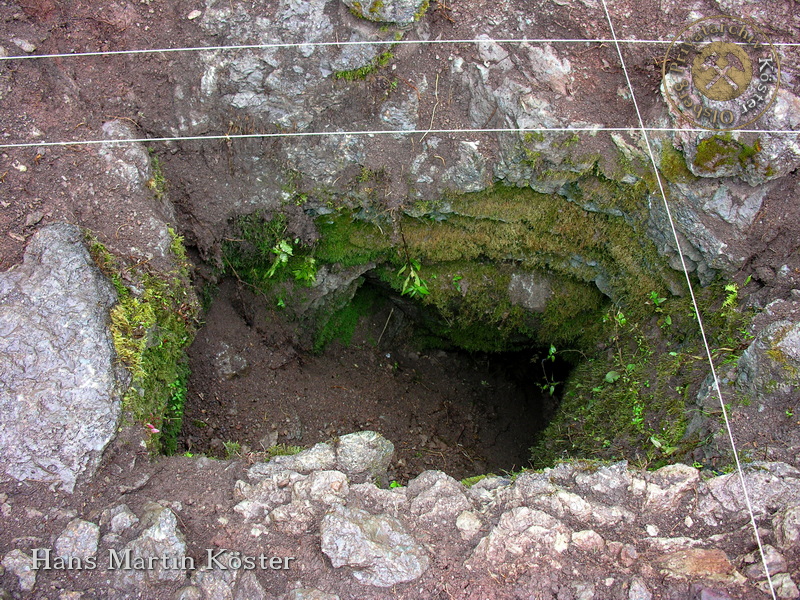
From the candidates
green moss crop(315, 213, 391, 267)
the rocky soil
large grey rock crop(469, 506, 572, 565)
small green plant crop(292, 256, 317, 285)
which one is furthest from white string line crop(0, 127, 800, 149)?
large grey rock crop(469, 506, 572, 565)

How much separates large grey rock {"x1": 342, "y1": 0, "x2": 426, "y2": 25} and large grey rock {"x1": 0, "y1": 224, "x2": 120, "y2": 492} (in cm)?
250

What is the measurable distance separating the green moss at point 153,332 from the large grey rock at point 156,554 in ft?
1.90

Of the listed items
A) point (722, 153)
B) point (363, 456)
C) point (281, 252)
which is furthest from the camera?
point (281, 252)

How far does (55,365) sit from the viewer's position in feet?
9.66

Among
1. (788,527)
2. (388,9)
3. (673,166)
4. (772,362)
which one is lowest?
(788,527)

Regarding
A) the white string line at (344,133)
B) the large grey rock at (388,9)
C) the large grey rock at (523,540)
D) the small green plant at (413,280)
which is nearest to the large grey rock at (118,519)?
the large grey rock at (523,540)

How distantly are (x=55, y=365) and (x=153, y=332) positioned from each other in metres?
0.56

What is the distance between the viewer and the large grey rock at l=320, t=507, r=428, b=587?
101 inches

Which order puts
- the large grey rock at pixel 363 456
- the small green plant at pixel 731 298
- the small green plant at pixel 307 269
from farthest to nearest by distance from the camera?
the small green plant at pixel 307 269 → the small green plant at pixel 731 298 → the large grey rock at pixel 363 456

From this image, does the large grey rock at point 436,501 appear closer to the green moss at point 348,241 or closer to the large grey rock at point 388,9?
the green moss at point 348,241

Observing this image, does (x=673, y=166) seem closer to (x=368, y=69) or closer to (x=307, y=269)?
(x=368, y=69)

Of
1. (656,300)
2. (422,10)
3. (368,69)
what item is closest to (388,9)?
(422,10)

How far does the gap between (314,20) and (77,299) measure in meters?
2.53

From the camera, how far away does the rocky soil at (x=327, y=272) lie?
8.49 ft
